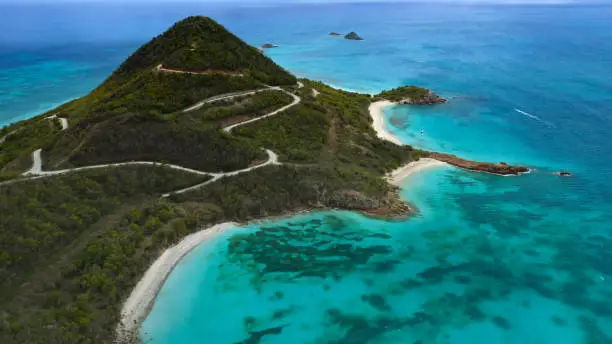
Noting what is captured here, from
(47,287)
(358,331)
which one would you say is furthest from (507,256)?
(47,287)

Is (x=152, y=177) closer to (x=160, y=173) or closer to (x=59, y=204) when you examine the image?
(x=160, y=173)

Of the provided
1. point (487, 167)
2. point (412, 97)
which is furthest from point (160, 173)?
point (412, 97)

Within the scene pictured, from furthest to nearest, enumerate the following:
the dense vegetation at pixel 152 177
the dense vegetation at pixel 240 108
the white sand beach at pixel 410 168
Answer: the dense vegetation at pixel 240 108 < the white sand beach at pixel 410 168 < the dense vegetation at pixel 152 177

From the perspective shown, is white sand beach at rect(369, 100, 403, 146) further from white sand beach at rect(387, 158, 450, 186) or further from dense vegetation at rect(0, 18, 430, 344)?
white sand beach at rect(387, 158, 450, 186)

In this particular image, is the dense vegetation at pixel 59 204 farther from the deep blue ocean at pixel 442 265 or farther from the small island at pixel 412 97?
the small island at pixel 412 97

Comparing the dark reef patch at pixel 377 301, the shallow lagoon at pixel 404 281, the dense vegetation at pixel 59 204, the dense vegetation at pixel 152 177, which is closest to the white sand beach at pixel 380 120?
the dense vegetation at pixel 152 177
